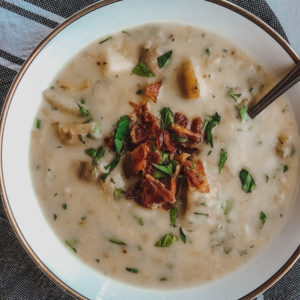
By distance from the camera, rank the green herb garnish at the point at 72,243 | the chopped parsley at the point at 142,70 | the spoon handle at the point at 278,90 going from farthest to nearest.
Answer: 1. the green herb garnish at the point at 72,243
2. the chopped parsley at the point at 142,70
3. the spoon handle at the point at 278,90

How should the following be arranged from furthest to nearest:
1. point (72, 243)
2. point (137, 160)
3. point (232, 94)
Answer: point (72, 243), point (232, 94), point (137, 160)

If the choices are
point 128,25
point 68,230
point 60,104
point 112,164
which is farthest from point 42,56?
point 68,230

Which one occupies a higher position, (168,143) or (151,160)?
(168,143)

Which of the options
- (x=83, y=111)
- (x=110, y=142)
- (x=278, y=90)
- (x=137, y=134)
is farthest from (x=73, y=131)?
(x=278, y=90)

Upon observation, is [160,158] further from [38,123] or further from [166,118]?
[38,123]

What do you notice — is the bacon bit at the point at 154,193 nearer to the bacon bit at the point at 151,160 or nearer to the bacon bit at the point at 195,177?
the bacon bit at the point at 151,160

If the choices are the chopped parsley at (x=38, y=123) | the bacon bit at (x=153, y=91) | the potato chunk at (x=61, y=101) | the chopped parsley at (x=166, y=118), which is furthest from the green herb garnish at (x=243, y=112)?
the chopped parsley at (x=38, y=123)
